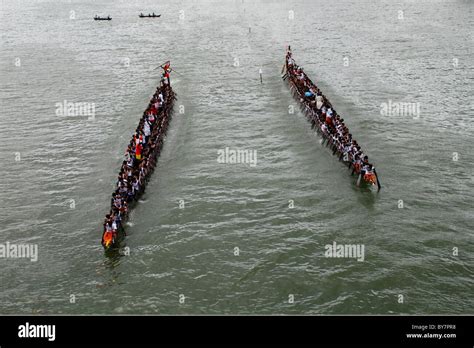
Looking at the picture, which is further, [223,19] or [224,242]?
[223,19]

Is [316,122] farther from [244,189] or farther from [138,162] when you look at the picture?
[138,162]

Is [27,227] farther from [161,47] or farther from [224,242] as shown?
[161,47]

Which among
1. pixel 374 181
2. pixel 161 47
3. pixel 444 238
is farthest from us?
pixel 161 47

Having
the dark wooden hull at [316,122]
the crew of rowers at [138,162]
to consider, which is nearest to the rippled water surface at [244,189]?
the dark wooden hull at [316,122]
